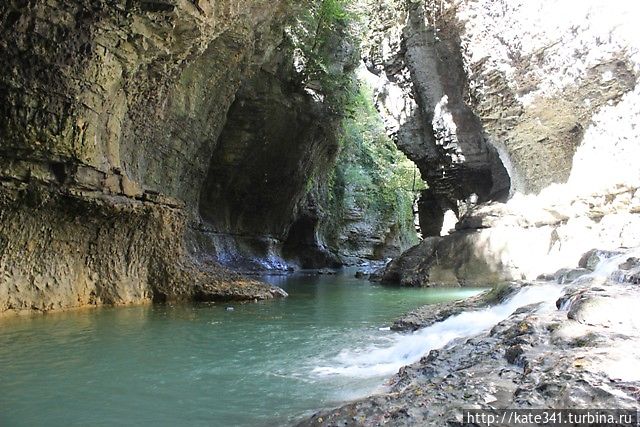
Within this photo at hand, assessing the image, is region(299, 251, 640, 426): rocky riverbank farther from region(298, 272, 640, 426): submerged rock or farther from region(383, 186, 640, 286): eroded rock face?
region(383, 186, 640, 286): eroded rock face

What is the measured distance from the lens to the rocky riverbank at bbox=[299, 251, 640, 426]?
1.91m

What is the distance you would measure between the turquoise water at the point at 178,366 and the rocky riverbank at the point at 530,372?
672 millimetres

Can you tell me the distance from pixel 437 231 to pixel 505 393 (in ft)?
66.5

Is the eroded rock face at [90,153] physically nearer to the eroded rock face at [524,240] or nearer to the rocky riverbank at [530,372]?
the eroded rock face at [524,240]

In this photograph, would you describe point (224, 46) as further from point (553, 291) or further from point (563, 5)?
point (553, 291)

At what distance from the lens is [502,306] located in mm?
5633

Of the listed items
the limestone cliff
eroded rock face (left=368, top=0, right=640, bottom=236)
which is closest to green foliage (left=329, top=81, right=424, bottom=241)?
eroded rock face (left=368, top=0, right=640, bottom=236)

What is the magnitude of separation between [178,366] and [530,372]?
289cm

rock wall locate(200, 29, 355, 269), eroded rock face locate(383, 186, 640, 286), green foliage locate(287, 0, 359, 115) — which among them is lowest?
eroded rock face locate(383, 186, 640, 286)

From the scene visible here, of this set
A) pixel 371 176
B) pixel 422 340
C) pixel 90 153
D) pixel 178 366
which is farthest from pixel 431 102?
pixel 371 176

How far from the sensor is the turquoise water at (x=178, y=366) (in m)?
2.94

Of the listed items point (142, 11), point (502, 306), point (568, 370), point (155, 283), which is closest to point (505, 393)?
point (568, 370)

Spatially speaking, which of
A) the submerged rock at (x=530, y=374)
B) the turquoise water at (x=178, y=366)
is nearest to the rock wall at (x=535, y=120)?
the turquoise water at (x=178, y=366)

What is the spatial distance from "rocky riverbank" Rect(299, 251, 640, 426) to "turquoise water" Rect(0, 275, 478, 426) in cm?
67
